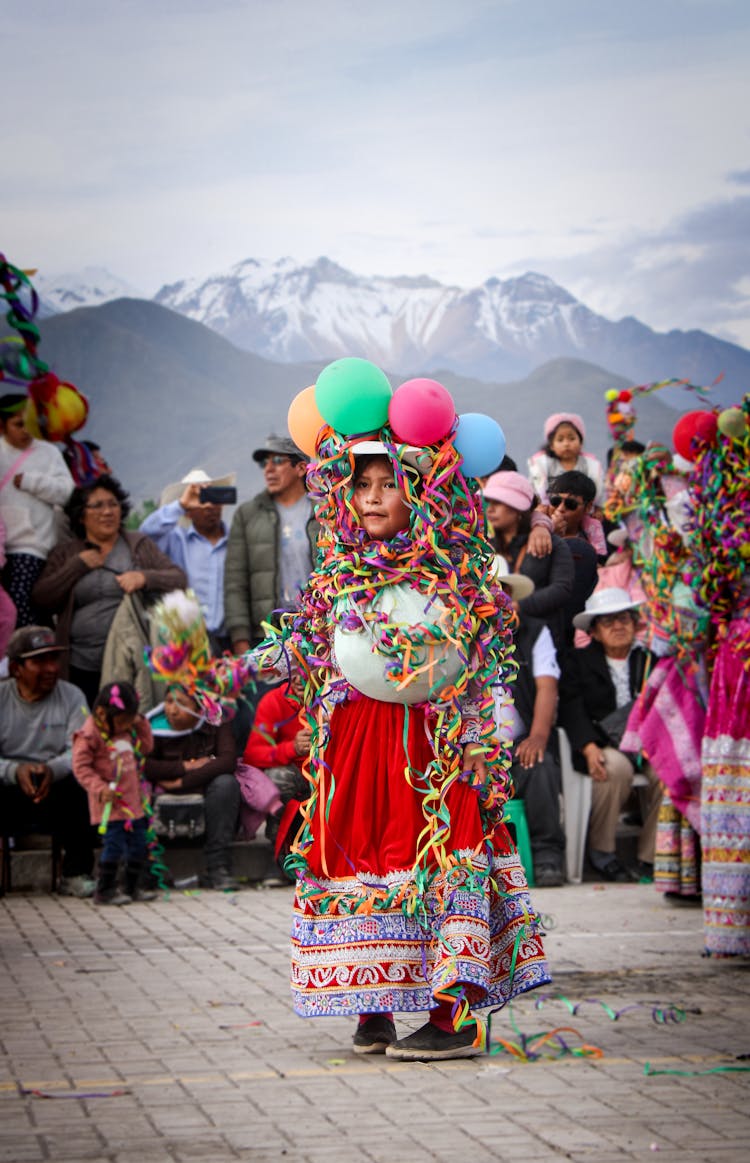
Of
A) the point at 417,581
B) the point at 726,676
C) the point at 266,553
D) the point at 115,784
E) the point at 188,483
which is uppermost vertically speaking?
the point at 188,483

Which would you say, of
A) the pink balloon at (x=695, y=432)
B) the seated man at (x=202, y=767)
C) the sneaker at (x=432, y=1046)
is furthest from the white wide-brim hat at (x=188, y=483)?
the sneaker at (x=432, y=1046)

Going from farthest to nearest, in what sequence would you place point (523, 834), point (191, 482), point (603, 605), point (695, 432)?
point (191, 482), point (603, 605), point (523, 834), point (695, 432)

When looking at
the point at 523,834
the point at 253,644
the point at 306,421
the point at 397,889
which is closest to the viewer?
the point at 397,889

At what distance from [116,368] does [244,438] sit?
180 centimetres

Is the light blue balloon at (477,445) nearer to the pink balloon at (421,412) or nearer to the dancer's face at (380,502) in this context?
the pink balloon at (421,412)

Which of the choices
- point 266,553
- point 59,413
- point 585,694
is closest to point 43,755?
point 266,553

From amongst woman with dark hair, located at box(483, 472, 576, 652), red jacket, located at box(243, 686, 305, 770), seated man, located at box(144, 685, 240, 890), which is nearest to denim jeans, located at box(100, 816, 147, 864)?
seated man, located at box(144, 685, 240, 890)

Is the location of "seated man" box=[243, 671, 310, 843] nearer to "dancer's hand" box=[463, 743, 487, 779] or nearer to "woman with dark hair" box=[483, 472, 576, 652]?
"woman with dark hair" box=[483, 472, 576, 652]

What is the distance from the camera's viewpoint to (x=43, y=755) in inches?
371

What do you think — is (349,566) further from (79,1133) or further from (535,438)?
(535,438)

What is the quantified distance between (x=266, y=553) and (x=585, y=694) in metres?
2.15

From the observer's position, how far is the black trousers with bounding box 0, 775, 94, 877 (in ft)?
30.6

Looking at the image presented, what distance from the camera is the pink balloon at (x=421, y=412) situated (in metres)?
5.36

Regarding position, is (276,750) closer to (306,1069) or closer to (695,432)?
(695,432)
